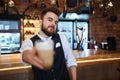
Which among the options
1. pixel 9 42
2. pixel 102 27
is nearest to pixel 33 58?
pixel 9 42

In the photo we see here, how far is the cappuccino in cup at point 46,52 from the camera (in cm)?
152

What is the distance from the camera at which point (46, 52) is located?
1.54m

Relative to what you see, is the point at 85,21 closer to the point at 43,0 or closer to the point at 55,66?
the point at 43,0

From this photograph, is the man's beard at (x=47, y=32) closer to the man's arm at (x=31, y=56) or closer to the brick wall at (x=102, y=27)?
the man's arm at (x=31, y=56)

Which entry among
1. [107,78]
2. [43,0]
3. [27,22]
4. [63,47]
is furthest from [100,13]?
[63,47]

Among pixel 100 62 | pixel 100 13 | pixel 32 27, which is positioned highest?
pixel 100 13

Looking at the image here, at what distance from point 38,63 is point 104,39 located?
541cm

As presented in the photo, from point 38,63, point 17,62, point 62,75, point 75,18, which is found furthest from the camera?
point 75,18

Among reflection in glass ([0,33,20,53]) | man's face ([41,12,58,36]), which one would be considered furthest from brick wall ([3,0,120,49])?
man's face ([41,12,58,36])

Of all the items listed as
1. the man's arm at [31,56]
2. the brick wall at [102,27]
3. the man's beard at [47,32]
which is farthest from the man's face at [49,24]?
the brick wall at [102,27]

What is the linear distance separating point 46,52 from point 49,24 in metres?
0.20

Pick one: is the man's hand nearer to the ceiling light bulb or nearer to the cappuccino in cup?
the cappuccino in cup

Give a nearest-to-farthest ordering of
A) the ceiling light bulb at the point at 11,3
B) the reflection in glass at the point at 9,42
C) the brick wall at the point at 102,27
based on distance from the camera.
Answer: the ceiling light bulb at the point at 11,3, the reflection in glass at the point at 9,42, the brick wall at the point at 102,27

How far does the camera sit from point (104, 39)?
673 centimetres
